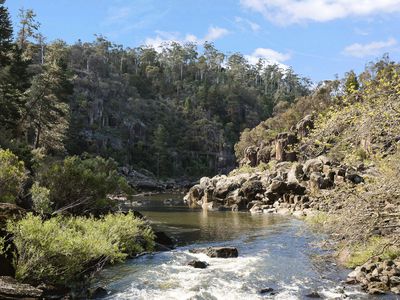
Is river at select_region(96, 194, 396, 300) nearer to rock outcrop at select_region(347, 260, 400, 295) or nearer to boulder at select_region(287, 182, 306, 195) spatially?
rock outcrop at select_region(347, 260, 400, 295)

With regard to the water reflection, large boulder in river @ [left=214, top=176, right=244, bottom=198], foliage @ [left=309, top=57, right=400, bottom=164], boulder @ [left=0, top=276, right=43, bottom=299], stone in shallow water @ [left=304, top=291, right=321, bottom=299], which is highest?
foliage @ [left=309, top=57, right=400, bottom=164]

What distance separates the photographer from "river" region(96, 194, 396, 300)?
17.0 m

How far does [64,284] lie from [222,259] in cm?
998

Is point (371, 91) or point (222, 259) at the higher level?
point (371, 91)

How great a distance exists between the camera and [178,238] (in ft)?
106

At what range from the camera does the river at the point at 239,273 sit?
17.0m

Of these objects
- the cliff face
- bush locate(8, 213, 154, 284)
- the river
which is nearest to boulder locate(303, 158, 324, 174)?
the cliff face

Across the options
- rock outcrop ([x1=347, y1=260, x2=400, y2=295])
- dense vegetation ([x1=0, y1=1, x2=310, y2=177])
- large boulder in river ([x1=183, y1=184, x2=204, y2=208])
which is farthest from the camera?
dense vegetation ([x1=0, y1=1, x2=310, y2=177])

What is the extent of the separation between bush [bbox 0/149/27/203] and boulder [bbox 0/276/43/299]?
37.1 feet

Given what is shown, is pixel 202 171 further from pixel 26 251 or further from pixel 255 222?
pixel 26 251

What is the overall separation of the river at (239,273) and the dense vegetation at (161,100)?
184ft

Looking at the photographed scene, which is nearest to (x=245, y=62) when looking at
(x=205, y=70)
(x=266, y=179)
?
(x=205, y=70)

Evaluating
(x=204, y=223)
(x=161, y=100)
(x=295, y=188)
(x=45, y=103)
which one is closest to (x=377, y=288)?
(x=204, y=223)

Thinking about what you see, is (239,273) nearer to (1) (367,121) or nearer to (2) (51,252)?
(2) (51,252)
